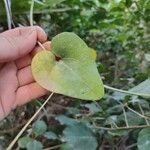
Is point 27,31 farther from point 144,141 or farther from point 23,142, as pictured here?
point 23,142

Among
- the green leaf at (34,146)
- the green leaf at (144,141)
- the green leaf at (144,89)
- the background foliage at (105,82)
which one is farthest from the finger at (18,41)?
the green leaf at (34,146)

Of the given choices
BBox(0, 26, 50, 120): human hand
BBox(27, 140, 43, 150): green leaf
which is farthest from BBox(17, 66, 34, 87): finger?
BBox(27, 140, 43, 150): green leaf

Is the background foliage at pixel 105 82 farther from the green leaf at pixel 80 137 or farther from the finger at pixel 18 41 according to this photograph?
the finger at pixel 18 41

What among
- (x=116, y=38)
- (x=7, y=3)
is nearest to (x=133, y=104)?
(x=7, y=3)

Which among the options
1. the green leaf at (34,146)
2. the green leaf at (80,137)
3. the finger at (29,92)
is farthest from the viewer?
the green leaf at (34,146)

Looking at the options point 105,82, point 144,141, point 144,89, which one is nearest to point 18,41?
point 144,89
